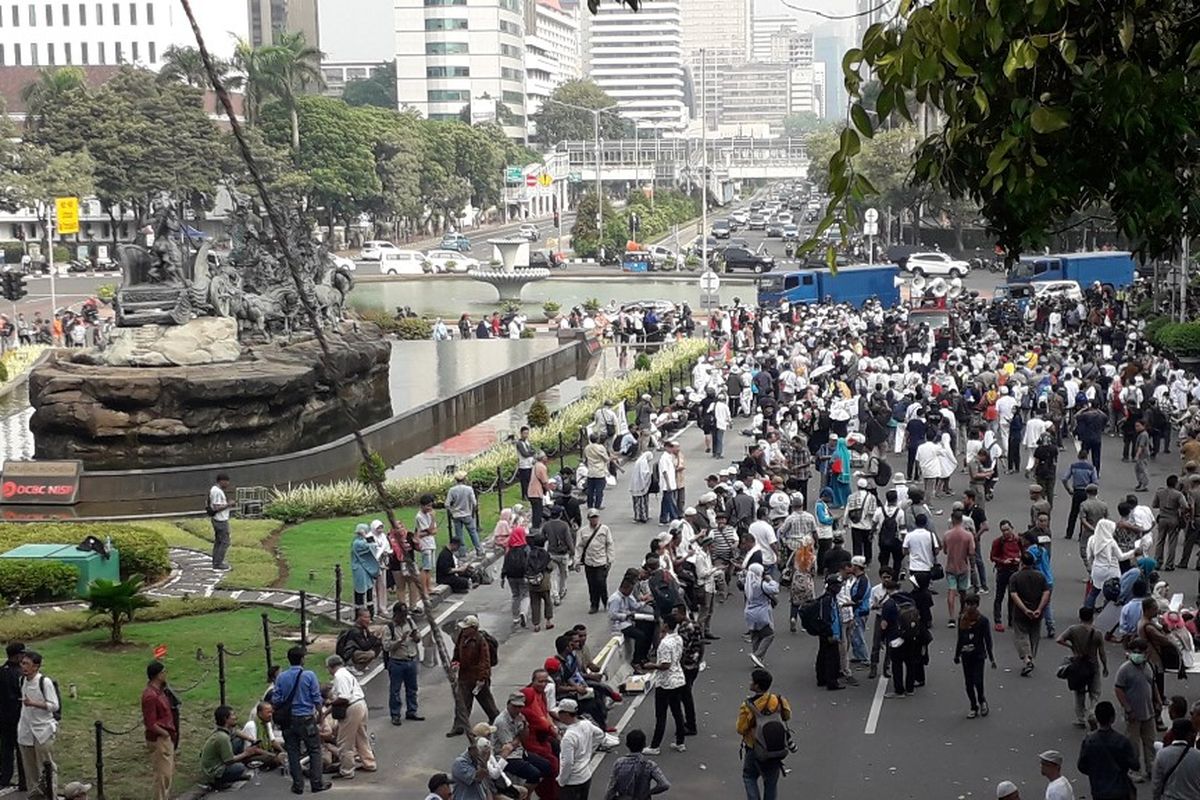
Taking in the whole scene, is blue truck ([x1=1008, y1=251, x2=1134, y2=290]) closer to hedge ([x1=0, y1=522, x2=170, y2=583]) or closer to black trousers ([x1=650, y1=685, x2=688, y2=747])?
hedge ([x1=0, y1=522, x2=170, y2=583])

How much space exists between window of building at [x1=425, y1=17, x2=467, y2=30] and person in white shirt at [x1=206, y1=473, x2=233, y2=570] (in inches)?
5666

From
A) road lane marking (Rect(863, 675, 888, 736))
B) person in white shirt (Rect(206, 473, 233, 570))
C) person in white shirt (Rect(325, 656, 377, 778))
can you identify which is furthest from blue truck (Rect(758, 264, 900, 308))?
person in white shirt (Rect(325, 656, 377, 778))

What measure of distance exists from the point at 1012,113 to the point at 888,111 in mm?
1548

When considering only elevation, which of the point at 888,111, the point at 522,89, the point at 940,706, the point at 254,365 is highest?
the point at 522,89

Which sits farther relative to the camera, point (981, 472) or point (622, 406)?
point (622, 406)

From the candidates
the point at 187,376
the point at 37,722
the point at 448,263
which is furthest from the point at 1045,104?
the point at 448,263

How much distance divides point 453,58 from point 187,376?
448ft

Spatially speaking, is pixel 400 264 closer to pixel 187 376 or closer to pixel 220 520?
pixel 187 376

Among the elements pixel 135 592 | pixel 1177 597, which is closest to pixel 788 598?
pixel 1177 597

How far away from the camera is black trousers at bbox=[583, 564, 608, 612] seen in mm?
19609

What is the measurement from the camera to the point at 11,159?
82125mm

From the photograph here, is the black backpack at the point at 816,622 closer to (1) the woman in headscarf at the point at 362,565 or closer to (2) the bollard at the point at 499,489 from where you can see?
(1) the woman in headscarf at the point at 362,565

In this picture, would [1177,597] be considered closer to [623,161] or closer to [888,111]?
[888,111]

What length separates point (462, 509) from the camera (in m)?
22.3
